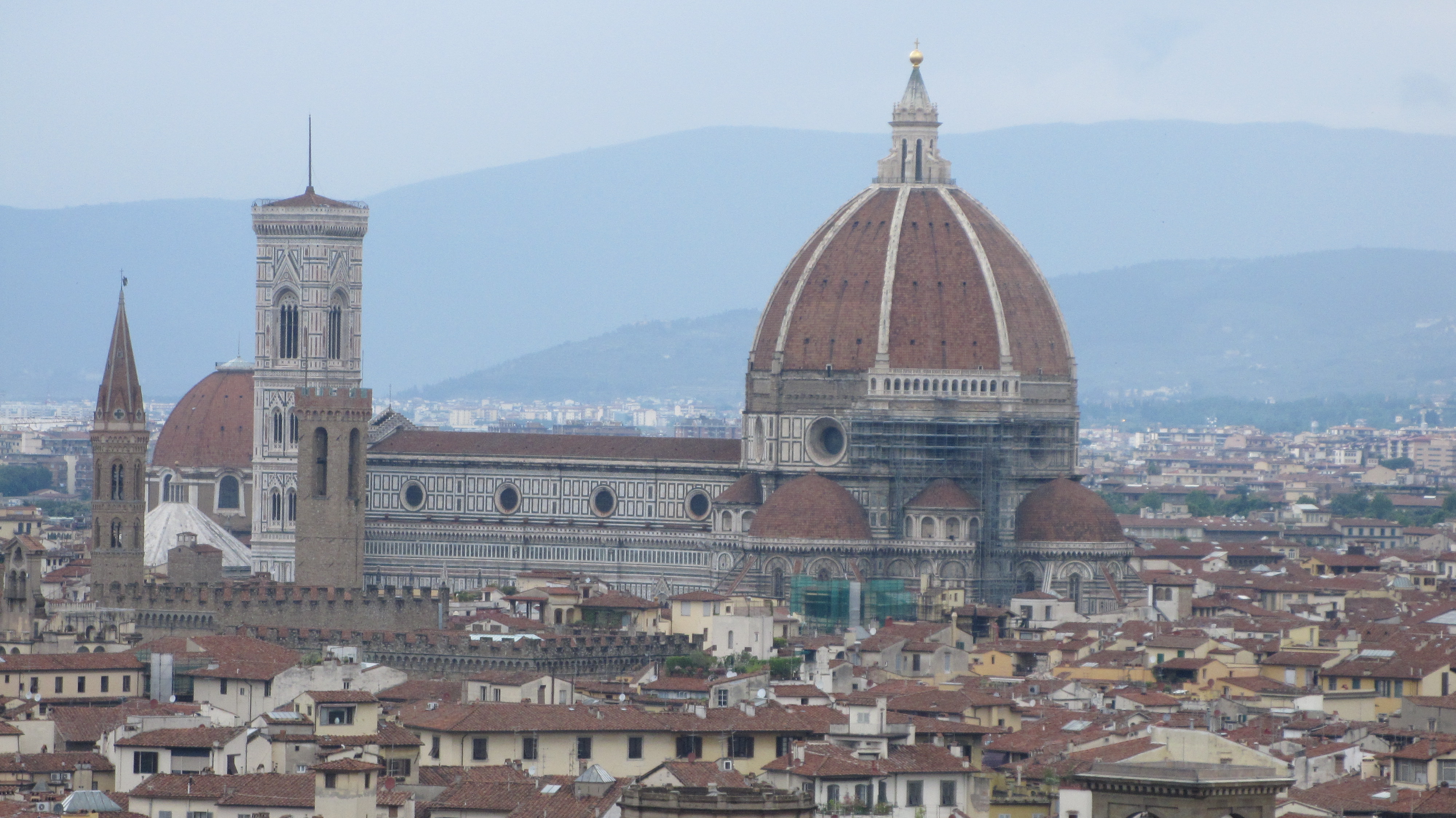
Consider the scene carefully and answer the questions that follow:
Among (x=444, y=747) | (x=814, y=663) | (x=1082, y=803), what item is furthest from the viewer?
(x=814, y=663)

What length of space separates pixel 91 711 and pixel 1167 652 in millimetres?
30371

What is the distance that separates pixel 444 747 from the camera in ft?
193

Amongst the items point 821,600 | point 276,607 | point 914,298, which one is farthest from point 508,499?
point 276,607

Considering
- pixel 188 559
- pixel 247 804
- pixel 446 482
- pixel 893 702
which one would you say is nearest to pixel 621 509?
pixel 446 482

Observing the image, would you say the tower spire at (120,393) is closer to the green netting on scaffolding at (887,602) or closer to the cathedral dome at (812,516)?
the cathedral dome at (812,516)

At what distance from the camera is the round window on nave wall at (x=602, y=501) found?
13450 cm

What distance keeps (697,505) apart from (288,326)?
19112 mm

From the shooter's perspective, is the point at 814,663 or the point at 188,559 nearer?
the point at 814,663

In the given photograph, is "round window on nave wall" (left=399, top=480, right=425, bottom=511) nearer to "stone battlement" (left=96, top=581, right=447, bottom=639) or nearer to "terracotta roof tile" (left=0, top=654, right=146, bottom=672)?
"stone battlement" (left=96, top=581, right=447, bottom=639)

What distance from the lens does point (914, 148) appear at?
13200cm

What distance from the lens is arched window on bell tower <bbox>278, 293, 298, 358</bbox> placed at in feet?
467

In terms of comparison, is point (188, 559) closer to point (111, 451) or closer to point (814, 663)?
point (111, 451)

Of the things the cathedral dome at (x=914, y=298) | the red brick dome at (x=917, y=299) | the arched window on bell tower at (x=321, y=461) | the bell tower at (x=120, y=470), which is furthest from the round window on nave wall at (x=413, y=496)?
the bell tower at (x=120, y=470)

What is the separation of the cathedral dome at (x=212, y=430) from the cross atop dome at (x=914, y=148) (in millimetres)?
37259
